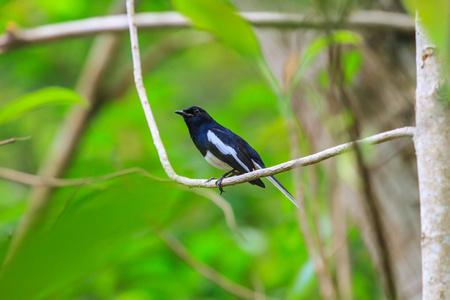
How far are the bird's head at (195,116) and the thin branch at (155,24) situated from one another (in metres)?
0.51

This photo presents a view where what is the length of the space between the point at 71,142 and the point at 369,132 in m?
2.17

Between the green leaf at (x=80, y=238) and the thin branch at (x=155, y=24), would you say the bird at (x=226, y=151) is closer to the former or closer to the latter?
the thin branch at (x=155, y=24)

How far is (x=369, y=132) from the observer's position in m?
2.35

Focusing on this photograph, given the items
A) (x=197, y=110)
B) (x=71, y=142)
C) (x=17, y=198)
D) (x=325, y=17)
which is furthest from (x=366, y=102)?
(x=17, y=198)

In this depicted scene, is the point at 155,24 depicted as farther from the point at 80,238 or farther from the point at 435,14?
the point at 435,14

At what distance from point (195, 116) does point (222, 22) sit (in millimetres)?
865

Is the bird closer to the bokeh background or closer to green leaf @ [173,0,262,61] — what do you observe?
the bokeh background

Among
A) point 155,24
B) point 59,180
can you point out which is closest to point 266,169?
point 59,180

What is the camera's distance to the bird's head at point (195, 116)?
2111 millimetres

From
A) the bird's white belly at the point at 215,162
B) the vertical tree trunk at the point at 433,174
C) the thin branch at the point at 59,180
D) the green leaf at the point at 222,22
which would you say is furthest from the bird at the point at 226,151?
the vertical tree trunk at the point at 433,174

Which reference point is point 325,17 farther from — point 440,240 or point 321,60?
point 321,60

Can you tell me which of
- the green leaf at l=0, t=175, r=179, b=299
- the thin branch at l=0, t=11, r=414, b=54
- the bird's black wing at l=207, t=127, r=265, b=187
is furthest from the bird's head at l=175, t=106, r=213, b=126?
the green leaf at l=0, t=175, r=179, b=299

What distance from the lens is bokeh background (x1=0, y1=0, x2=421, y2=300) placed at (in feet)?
2.35

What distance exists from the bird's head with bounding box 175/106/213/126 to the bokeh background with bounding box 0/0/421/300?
0.28m
